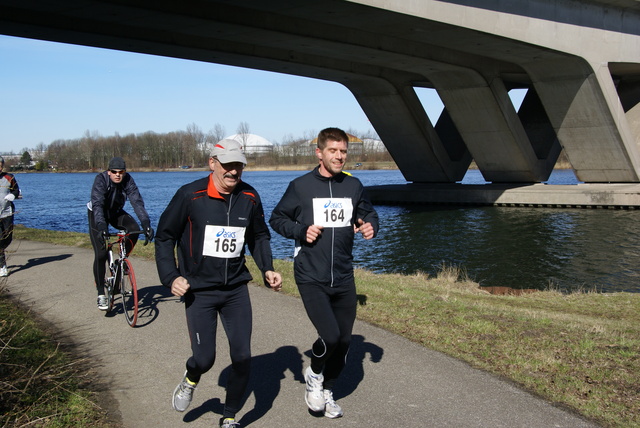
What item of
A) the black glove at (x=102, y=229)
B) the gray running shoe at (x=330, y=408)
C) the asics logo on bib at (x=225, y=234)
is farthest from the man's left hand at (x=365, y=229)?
the black glove at (x=102, y=229)

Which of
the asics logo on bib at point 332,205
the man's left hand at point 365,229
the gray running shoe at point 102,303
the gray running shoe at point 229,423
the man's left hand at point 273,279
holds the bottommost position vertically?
the gray running shoe at point 102,303

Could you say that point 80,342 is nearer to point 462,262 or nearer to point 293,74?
point 462,262

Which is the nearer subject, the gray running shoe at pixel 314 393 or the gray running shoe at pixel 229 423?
the gray running shoe at pixel 229 423

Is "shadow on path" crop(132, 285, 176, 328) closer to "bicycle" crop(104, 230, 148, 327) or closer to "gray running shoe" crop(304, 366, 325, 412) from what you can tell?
"bicycle" crop(104, 230, 148, 327)

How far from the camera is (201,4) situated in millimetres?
22500

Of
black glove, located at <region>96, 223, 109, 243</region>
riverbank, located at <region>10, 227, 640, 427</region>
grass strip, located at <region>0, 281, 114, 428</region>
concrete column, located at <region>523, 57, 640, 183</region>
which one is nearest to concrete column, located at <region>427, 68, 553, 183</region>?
concrete column, located at <region>523, 57, 640, 183</region>

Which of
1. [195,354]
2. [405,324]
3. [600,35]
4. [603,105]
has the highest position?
[600,35]

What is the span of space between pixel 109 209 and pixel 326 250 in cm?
485

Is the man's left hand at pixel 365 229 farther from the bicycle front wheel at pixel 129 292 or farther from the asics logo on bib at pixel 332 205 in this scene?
the bicycle front wheel at pixel 129 292

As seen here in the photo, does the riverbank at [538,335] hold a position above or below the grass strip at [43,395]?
below

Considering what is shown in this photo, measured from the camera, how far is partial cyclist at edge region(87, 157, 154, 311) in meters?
8.44

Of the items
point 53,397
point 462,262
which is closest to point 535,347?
point 53,397

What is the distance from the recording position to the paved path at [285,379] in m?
4.86

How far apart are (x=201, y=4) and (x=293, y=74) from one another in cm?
1306
